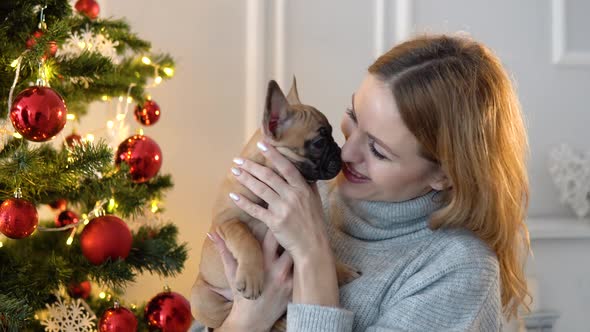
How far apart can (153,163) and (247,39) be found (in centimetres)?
68

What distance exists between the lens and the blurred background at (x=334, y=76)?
2.15 meters

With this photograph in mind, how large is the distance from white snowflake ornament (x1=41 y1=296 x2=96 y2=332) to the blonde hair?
2.55ft

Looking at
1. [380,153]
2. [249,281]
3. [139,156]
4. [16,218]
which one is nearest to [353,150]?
[380,153]

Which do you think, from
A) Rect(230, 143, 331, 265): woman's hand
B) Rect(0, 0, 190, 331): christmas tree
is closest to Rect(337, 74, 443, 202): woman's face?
Rect(230, 143, 331, 265): woman's hand

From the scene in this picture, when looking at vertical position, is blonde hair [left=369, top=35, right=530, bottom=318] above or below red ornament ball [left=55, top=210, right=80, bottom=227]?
above

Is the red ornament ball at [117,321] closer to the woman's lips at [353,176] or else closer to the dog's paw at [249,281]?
the dog's paw at [249,281]

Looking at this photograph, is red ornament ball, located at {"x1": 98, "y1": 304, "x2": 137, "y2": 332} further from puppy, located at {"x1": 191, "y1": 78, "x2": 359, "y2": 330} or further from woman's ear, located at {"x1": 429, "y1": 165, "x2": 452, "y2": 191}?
woman's ear, located at {"x1": 429, "y1": 165, "x2": 452, "y2": 191}

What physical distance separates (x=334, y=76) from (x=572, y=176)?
843 mm

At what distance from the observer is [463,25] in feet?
7.79

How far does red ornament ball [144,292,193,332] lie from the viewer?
1.68m

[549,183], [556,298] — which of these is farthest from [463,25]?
[556,298]

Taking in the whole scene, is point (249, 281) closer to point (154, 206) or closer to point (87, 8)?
point (154, 206)

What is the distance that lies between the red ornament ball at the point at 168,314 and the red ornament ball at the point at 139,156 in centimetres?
29

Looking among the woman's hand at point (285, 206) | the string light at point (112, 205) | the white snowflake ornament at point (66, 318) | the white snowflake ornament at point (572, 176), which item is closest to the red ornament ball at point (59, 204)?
the string light at point (112, 205)
